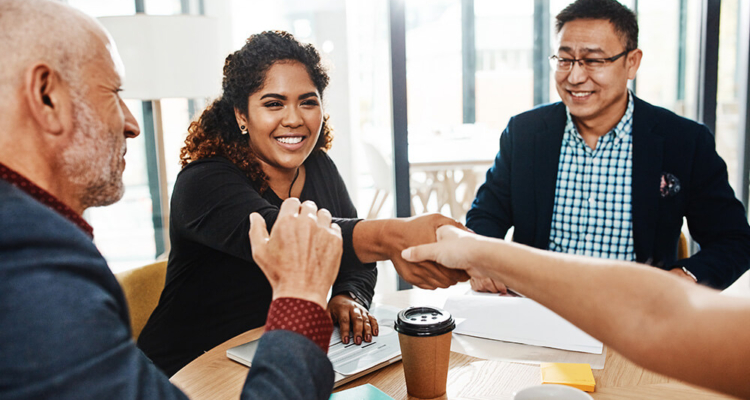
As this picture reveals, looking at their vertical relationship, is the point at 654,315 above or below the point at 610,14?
below

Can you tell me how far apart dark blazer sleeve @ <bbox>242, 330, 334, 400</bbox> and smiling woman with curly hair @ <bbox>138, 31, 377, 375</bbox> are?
1.57 ft

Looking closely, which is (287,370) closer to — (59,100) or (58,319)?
(58,319)

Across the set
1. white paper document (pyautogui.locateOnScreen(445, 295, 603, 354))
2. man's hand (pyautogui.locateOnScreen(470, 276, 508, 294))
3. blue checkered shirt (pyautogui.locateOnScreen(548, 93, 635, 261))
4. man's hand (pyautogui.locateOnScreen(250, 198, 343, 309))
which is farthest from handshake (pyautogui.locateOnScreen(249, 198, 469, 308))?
blue checkered shirt (pyautogui.locateOnScreen(548, 93, 635, 261))

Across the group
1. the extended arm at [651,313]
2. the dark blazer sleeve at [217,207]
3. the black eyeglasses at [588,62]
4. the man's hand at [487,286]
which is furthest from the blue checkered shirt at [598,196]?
the extended arm at [651,313]

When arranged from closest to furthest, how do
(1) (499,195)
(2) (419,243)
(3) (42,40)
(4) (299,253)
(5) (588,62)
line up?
(3) (42,40), (4) (299,253), (2) (419,243), (5) (588,62), (1) (499,195)

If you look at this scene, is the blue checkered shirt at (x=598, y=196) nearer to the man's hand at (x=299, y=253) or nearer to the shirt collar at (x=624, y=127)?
the shirt collar at (x=624, y=127)

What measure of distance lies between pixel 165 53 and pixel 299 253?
6.77 ft

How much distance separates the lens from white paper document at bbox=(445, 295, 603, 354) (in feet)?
4.19

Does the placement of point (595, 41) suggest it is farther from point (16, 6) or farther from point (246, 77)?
point (16, 6)

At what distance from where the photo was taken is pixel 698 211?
205cm

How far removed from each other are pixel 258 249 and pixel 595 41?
1652mm

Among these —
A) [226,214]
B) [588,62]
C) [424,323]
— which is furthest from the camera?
[588,62]

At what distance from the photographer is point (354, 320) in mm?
1373

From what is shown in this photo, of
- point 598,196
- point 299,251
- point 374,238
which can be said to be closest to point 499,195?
point 598,196
